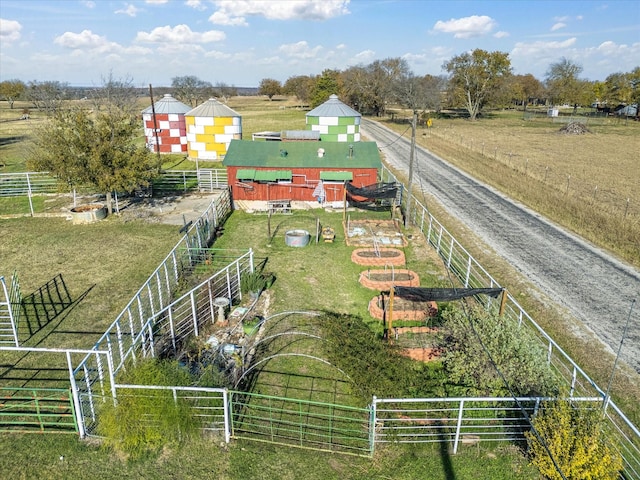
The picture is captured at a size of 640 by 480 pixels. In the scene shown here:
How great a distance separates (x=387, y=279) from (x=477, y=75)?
74.8 metres

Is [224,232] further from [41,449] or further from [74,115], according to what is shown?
[41,449]

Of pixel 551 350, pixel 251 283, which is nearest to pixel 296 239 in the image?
pixel 251 283

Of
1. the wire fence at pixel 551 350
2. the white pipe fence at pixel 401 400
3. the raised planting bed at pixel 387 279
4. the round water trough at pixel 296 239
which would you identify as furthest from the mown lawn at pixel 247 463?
the round water trough at pixel 296 239

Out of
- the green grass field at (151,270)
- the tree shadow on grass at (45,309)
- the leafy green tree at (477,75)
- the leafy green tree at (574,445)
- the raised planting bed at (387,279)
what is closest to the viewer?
the leafy green tree at (574,445)

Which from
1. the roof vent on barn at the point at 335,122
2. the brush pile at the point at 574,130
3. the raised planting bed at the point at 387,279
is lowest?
the raised planting bed at the point at 387,279

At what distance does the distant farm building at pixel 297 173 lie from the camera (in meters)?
27.8

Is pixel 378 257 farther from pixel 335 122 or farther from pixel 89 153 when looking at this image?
pixel 335 122

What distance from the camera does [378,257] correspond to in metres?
19.2

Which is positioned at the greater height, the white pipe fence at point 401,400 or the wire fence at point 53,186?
the wire fence at point 53,186

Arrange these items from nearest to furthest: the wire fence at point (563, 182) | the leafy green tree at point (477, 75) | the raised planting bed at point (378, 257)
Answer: the raised planting bed at point (378, 257) → the wire fence at point (563, 182) → the leafy green tree at point (477, 75)

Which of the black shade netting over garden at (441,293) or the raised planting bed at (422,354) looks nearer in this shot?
the black shade netting over garden at (441,293)

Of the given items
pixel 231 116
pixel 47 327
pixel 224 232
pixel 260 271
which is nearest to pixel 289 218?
pixel 224 232

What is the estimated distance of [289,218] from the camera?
2612cm

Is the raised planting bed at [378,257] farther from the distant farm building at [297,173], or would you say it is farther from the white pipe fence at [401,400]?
the distant farm building at [297,173]
